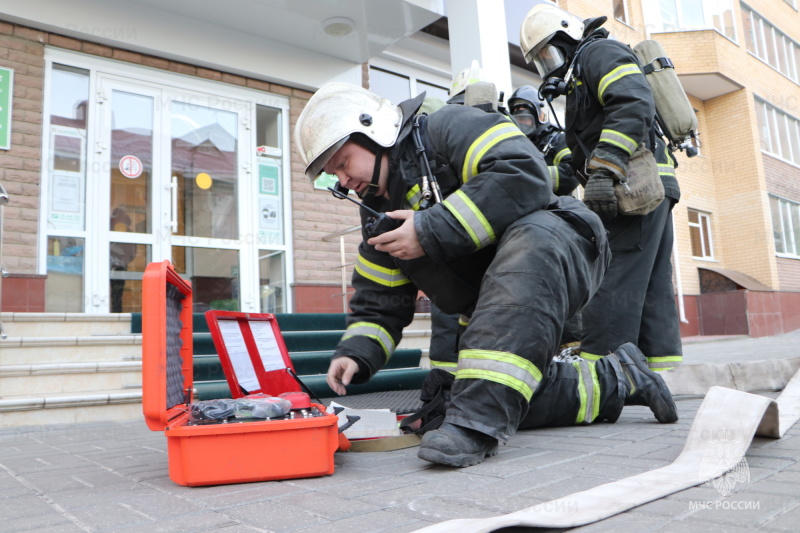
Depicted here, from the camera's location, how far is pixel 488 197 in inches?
89.5

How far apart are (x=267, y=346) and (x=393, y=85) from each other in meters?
6.89

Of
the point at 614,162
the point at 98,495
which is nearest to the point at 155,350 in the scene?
the point at 98,495

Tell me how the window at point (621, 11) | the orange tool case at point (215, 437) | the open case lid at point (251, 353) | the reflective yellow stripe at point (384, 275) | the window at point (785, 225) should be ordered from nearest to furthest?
the orange tool case at point (215, 437) → the open case lid at point (251, 353) → the reflective yellow stripe at point (384, 275) → the window at point (621, 11) → the window at point (785, 225)

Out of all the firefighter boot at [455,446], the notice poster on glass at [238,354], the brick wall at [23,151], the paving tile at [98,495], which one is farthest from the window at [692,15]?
the paving tile at [98,495]

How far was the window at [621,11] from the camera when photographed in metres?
14.6

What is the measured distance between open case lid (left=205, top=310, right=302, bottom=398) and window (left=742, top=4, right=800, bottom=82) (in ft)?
64.7

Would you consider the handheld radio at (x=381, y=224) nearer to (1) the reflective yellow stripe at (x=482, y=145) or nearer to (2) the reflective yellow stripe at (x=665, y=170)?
(1) the reflective yellow stripe at (x=482, y=145)

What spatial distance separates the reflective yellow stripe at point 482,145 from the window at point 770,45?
19423 mm

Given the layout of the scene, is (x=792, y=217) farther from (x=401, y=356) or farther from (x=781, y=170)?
(x=401, y=356)

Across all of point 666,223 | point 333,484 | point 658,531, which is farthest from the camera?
point 666,223

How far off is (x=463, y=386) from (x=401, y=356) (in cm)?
332

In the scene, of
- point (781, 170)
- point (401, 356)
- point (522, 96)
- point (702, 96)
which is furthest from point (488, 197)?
point (781, 170)

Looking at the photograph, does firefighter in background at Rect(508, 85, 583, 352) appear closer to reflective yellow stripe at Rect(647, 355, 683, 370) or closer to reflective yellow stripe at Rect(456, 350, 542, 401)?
reflective yellow stripe at Rect(647, 355, 683, 370)

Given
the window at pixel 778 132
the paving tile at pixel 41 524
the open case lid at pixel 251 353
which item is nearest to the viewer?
the paving tile at pixel 41 524
